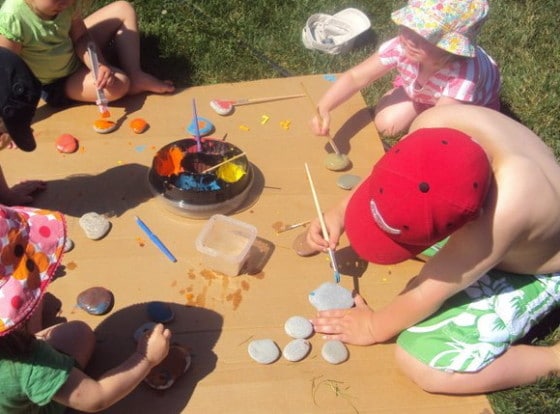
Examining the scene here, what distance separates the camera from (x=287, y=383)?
128cm

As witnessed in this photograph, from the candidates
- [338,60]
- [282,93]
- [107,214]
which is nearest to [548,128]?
[338,60]

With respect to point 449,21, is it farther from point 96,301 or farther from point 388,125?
point 96,301

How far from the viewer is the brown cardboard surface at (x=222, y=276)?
4.18ft

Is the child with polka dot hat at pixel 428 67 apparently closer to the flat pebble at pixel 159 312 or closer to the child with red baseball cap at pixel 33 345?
the flat pebble at pixel 159 312

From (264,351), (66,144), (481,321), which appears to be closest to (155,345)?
(264,351)

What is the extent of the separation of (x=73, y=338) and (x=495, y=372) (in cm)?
92

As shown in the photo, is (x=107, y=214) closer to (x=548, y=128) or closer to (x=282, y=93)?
(x=282, y=93)

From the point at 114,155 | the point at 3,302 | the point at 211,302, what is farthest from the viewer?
the point at 114,155

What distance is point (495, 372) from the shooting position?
126 cm

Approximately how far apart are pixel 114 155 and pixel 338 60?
961 millimetres

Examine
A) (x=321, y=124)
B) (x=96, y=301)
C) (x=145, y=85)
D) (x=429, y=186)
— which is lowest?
(x=96, y=301)

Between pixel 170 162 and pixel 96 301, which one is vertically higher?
pixel 170 162

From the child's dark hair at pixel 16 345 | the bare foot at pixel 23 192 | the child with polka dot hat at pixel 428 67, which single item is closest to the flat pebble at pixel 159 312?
the child's dark hair at pixel 16 345

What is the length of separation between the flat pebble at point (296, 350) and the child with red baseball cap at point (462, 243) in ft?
0.18
